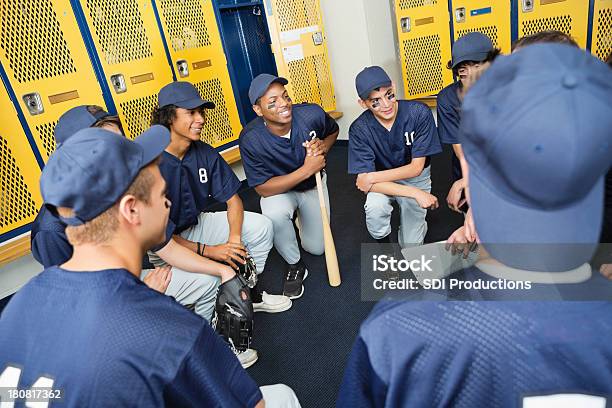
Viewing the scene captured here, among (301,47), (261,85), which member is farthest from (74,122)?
(301,47)

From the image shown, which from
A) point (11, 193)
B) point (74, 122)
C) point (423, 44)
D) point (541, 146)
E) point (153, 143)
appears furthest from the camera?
point (423, 44)

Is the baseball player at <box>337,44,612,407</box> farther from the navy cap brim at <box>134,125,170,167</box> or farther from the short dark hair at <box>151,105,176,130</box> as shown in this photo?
the short dark hair at <box>151,105,176,130</box>

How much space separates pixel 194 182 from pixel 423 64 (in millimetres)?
2674

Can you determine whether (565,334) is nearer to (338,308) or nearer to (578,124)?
(578,124)

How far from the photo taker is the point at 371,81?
2076 millimetres

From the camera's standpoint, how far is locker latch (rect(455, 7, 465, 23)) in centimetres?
341

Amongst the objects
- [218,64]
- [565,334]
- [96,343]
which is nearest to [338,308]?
[96,343]

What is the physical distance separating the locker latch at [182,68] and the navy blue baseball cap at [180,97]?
1.06 metres

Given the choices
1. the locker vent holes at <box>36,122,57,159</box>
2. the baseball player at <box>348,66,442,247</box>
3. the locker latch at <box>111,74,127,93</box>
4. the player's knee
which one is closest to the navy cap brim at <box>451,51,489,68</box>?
the baseball player at <box>348,66,442,247</box>

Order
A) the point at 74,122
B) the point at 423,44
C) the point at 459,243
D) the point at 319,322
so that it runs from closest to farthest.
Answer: the point at 459,243 → the point at 74,122 → the point at 319,322 → the point at 423,44

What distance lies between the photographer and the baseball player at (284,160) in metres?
2.24

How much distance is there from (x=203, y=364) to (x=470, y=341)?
0.51 meters

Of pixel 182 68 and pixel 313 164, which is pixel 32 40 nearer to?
pixel 182 68

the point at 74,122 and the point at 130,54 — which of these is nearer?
the point at 74,122
